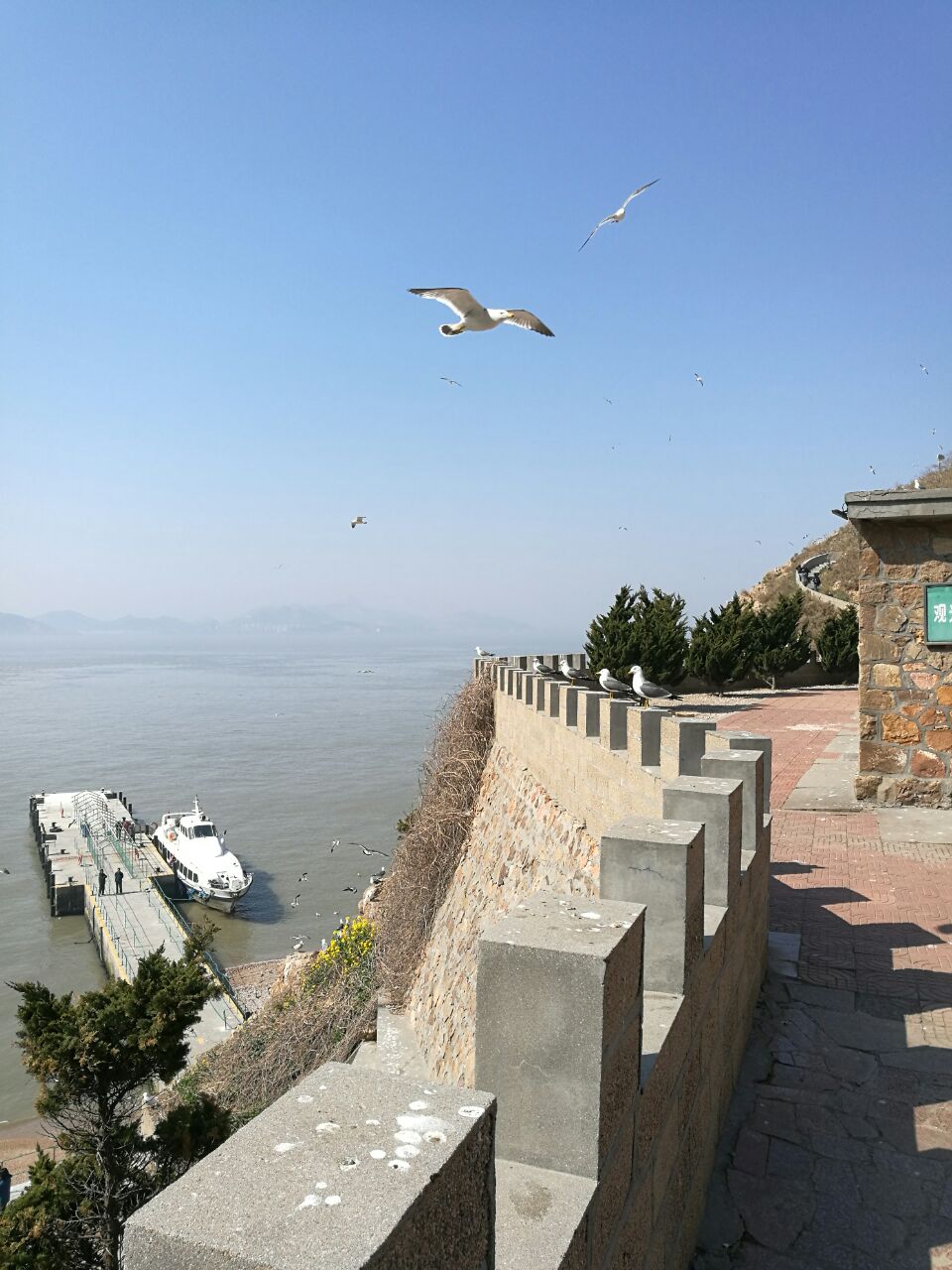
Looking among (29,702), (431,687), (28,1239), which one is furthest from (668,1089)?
(29,702)

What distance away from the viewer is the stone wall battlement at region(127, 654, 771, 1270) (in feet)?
3.71

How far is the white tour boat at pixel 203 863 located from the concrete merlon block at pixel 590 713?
22.1 m

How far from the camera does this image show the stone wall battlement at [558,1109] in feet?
3.71

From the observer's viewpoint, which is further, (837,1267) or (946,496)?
(946,496)

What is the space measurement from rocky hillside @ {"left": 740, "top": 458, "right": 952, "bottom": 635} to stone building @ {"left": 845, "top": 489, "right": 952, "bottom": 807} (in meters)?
26.4

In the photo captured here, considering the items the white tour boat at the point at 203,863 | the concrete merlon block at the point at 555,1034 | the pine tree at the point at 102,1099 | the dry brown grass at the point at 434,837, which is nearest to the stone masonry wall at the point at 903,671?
the pine tree at the point at 102,1099

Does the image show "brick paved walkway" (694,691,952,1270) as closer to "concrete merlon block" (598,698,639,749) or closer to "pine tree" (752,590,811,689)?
"concrete merlon block" (598,698,639,749)

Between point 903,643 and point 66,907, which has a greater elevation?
point 903,643

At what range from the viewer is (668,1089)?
2928 mm

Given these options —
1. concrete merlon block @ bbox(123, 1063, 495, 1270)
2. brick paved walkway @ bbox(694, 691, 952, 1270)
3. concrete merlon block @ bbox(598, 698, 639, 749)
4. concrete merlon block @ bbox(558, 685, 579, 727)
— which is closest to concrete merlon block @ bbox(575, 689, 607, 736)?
concrete merlon block @ bbox(558, 685, 579, 727)

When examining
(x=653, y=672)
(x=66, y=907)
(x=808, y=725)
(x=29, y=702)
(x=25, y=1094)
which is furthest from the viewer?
(x=29, y=702)

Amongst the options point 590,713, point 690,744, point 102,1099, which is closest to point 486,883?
point 590,713

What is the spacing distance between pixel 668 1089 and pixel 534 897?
944 mm

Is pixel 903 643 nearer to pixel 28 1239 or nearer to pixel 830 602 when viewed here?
pixel 28 1239
